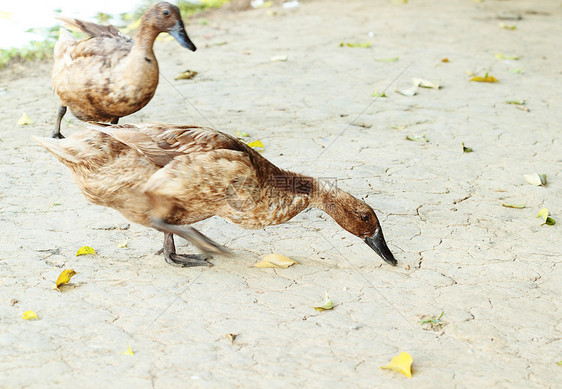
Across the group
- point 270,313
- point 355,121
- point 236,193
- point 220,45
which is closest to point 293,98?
point 355,121

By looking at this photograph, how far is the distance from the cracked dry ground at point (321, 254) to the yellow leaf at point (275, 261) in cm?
5

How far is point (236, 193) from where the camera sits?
397cm

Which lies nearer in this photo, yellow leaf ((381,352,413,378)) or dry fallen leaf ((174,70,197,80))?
yellow leaf ((381,352,413,378))

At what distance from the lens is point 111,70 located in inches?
216

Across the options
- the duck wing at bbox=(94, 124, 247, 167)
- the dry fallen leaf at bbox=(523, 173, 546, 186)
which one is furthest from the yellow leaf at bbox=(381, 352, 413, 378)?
the dry fallen leaf at bbox=(523, 173, 546, 186)

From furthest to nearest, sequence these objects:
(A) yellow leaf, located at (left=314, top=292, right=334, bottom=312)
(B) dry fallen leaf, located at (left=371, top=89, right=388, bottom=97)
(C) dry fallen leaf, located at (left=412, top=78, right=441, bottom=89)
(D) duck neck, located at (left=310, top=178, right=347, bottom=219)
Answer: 1. (C) dry fallen leaf, located at (left=412, top=78, right=441, bottom=89)
2. (B) dry fallen leaf, located at (left=371, top=89, right=388, bottom=97)
3. (D) duck neck, located at (left=310, top=178, right=347, bottom=219)
4. (A) yellow leaf, located at (left=314, top=292, right=334, bottom=312)

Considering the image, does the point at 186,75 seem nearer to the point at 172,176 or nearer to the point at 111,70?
the point at 111,70

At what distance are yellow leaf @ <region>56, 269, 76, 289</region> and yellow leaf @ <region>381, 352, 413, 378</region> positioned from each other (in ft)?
5.97

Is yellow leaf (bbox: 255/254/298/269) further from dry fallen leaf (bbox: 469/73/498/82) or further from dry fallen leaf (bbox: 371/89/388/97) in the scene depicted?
dry fallen leaf (bbox: 469/73/498/82)

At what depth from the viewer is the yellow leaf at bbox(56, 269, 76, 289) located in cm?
372

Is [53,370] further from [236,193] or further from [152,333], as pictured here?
[236,193]

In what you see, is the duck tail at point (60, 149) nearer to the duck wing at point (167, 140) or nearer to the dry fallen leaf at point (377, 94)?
the duck wing at point (167, 140)

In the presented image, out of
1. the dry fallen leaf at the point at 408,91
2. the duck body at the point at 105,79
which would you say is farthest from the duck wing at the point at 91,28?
the dry fallen leaf at the point at 408,91

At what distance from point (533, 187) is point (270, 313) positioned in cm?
274
